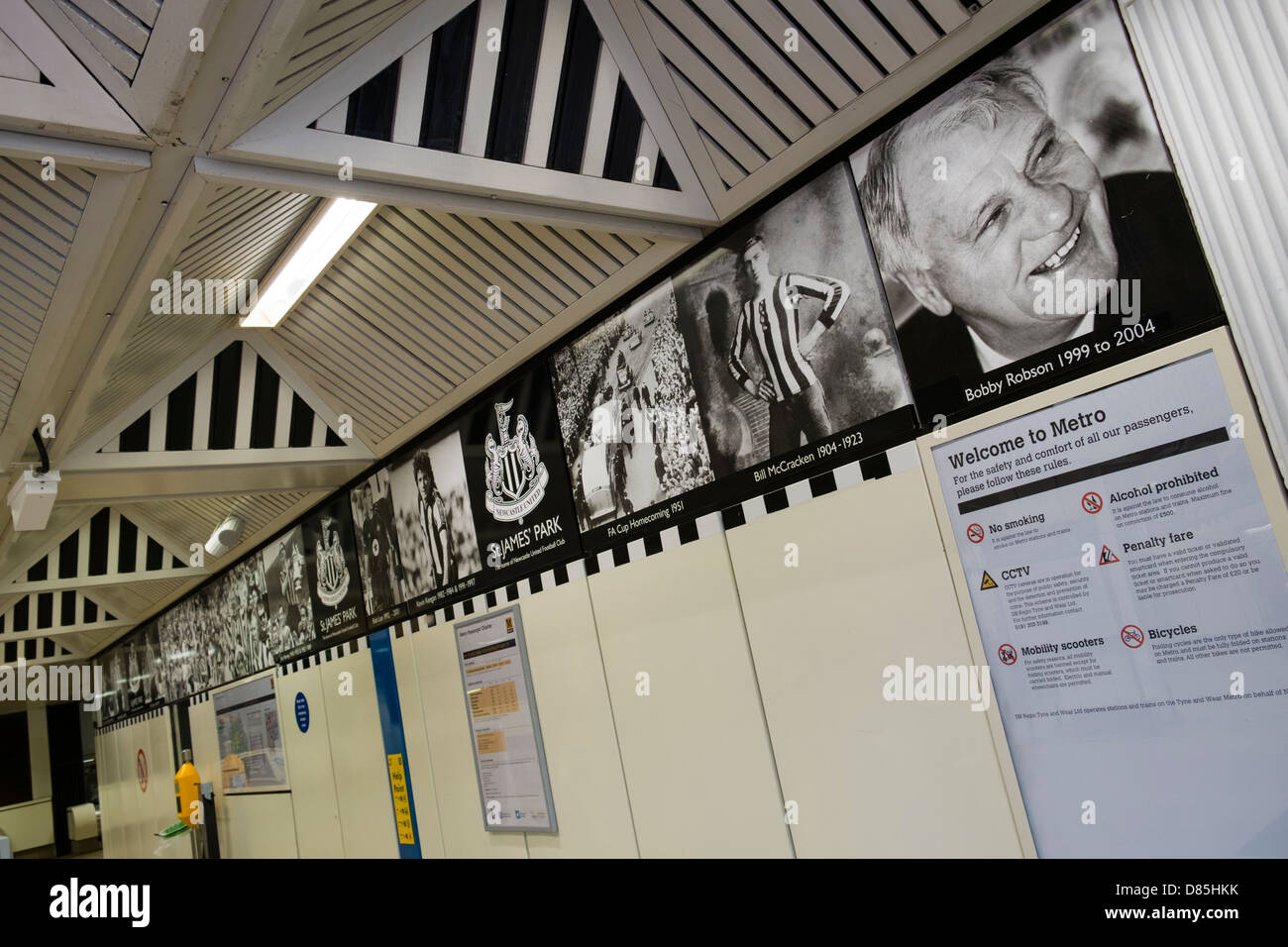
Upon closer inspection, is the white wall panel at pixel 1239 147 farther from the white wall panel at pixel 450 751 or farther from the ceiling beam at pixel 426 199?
the white wall panel at pixel 450 751

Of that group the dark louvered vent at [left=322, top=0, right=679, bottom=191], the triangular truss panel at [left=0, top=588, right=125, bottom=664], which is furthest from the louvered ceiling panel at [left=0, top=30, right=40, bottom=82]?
the triangular truss panel at [left=0, top=588, right=125, bottom=664]

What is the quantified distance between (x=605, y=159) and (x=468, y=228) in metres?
0.95

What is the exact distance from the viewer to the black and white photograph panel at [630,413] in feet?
12.0

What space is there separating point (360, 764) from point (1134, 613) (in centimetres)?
523

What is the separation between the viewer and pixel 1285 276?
205 centimetres

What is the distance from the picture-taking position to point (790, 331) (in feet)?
10.5

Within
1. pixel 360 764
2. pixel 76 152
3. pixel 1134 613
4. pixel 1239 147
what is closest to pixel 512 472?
pixel 76 152

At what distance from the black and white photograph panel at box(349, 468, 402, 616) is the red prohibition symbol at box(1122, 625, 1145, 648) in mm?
4323

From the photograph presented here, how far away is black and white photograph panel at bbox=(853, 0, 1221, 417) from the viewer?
7.40 ft

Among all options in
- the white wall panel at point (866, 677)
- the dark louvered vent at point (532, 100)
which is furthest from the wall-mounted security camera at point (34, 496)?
the white wall panel at point (866, 677)

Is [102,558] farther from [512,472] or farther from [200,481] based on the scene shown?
[512,472]

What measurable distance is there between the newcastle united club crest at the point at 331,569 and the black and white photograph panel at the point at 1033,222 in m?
4.73

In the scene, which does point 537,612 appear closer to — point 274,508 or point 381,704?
point 381,704
